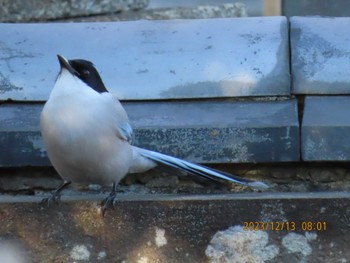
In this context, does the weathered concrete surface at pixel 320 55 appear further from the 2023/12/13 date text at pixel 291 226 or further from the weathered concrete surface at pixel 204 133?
the 2023/12/13 date text at pixel 291 226

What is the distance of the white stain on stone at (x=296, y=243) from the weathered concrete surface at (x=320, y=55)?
0.75m

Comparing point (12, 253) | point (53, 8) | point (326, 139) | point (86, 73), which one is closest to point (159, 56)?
point (86, 73)

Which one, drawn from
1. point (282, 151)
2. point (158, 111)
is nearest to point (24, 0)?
point (158, 111)

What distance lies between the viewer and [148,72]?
3939 mm

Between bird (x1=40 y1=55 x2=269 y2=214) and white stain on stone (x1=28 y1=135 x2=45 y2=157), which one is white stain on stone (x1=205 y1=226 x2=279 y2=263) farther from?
white stain on stone (x1=28 y1=135 x2=45 y2=157)

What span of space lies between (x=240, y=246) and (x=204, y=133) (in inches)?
20.4

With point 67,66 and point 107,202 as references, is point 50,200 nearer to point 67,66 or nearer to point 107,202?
point 107,202

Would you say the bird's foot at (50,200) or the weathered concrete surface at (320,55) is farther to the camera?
the weathered concrete surface at (320,55)

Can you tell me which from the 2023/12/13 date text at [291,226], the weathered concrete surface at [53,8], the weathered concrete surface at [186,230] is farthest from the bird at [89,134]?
the weathered concrete surface at [53,8]

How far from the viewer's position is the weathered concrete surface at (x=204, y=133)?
11.8ft

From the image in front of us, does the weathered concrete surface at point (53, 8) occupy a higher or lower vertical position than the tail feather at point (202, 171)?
higher

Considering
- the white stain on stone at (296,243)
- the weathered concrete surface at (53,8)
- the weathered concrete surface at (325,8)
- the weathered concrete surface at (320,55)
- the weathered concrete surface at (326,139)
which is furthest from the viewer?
the weathered concrete surface at (325,8)

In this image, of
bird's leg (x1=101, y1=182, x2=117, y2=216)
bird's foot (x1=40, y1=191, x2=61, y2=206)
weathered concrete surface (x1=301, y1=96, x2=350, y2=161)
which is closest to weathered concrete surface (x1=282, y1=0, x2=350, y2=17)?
weathered concrete surface (x1=301, y1=96, x2=350, y2=161)

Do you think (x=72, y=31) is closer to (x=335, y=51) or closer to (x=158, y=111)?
(x=158, y=111)
